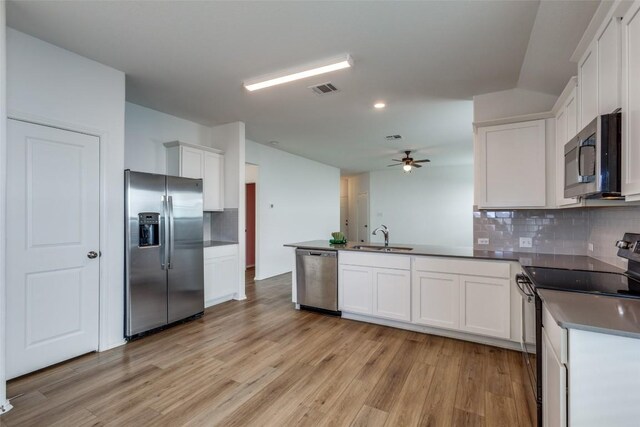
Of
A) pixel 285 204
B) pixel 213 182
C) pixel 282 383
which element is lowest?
pixel 282 383

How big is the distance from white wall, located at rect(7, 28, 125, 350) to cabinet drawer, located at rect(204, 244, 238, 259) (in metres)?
1.13

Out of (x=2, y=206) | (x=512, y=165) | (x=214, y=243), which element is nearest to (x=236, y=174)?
(x=214, y=243)

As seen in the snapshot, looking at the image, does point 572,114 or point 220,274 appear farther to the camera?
point 220,274

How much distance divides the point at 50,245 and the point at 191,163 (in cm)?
195

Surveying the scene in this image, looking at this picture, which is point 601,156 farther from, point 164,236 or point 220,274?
point 220,274

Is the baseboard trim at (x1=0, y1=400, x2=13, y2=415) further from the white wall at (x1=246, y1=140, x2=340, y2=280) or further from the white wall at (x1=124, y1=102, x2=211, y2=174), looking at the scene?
the white wall at (x1=246, y1=140, x2=340, y2=280)

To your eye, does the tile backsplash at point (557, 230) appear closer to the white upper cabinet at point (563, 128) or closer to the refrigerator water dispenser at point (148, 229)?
the white upper cabinet at point (563, 128)

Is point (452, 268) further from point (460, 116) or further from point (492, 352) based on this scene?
point (460, 116)

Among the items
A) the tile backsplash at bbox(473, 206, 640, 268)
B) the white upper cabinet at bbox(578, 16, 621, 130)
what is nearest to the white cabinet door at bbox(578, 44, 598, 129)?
the white upper cabinet at bbox(578, 16, 621, 130)

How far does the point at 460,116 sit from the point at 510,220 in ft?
5.64

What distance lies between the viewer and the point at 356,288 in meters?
3.64

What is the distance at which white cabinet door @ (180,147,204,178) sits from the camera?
159 inches

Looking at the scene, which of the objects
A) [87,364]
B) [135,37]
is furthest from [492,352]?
[135,37]

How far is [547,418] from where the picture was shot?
149 cm
